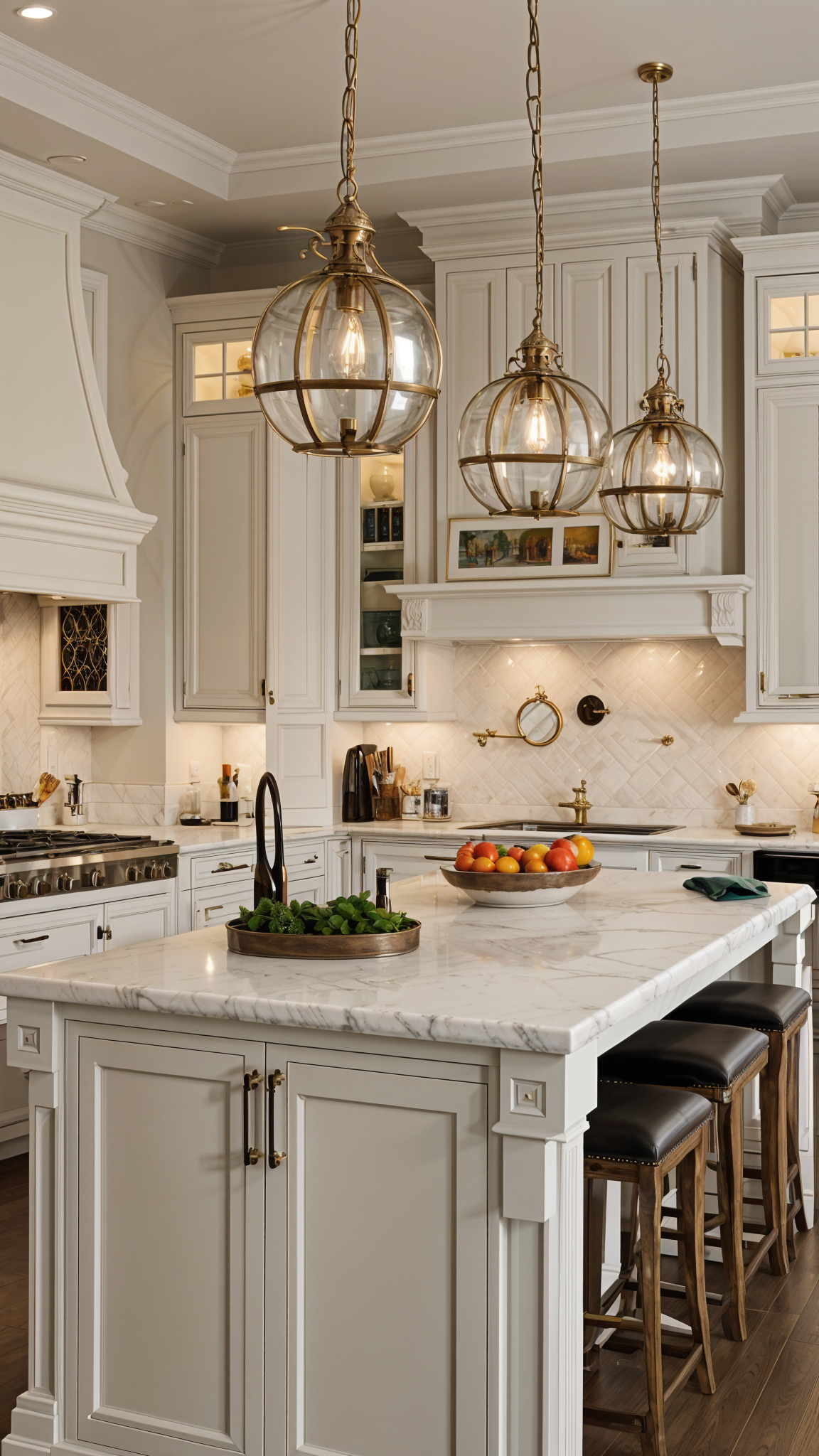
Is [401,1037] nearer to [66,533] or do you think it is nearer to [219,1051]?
[219,1051]

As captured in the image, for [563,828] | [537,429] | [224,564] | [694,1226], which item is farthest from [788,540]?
[694,1226]

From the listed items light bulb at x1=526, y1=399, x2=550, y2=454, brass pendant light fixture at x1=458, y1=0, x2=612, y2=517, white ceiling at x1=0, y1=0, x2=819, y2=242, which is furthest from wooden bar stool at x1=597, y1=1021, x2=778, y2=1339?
white ceiling at x1=0, y1=0, x2=819, y2=242

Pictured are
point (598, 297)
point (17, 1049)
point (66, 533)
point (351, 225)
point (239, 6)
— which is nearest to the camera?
point (351, 225)

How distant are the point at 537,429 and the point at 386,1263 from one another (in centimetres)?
163

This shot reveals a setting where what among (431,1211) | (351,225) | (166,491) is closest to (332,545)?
(166,491)

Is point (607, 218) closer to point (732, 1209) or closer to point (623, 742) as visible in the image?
point (623, 742)

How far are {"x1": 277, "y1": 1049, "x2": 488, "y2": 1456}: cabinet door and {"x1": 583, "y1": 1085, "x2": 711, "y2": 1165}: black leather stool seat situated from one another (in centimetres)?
46

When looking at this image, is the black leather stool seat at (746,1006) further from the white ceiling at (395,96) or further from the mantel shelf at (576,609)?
the white ceiling at (395,96)

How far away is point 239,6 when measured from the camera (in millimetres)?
4070

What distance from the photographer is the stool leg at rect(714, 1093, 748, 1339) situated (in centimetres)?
310

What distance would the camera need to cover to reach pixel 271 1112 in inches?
90.7

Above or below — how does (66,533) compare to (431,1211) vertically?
above

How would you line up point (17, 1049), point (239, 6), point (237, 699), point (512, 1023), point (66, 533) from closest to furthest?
1. point (512, 1023)
2. point (17, 1049)
3. point (239, 6)
4. point (66, 533)
5. point (237, 699)

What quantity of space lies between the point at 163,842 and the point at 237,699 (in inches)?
38.2
